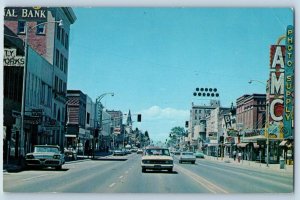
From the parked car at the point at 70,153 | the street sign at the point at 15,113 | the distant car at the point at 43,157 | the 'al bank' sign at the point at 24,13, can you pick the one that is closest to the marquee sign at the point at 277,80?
the 'al bank' sign at the point at 24,13

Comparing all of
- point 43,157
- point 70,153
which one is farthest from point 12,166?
point 70,153

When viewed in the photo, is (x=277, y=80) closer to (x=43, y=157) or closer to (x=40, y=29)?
(x=43, y=157)

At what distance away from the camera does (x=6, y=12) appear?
23.1 metres

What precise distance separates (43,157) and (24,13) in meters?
10.3

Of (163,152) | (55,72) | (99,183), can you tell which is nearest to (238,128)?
(55,72)

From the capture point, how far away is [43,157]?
3344 centimetres

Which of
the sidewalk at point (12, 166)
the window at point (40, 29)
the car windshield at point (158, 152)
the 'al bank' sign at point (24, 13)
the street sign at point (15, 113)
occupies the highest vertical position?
the window at point (40, 29)

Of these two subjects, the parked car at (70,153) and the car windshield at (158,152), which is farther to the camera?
the parked car at (70,153)

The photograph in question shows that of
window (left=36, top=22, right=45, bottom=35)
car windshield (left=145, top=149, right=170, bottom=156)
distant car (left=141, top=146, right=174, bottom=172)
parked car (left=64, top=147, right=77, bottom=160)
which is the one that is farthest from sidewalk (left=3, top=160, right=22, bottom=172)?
parked car (left=64, top=147, right=77, bottom=160)

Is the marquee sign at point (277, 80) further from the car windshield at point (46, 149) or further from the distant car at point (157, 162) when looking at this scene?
the car windshield at point (46, 149)

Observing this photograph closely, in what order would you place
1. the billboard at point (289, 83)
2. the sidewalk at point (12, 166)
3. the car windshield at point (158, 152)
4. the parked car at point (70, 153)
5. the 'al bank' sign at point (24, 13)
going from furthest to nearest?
the parked car at point (70, 153)
the car windshield at point (158, 152)
the sidewalk at point (12, 166)
the billboard at point (289, 83)
the 'al bank' sign at point (24, 13)

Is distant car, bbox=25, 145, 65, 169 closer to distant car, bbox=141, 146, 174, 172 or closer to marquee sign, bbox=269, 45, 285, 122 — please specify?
distant car, bbox=141, 146, 174, 172

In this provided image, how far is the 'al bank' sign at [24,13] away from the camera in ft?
77.1

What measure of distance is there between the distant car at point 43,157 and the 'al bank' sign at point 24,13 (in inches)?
330
